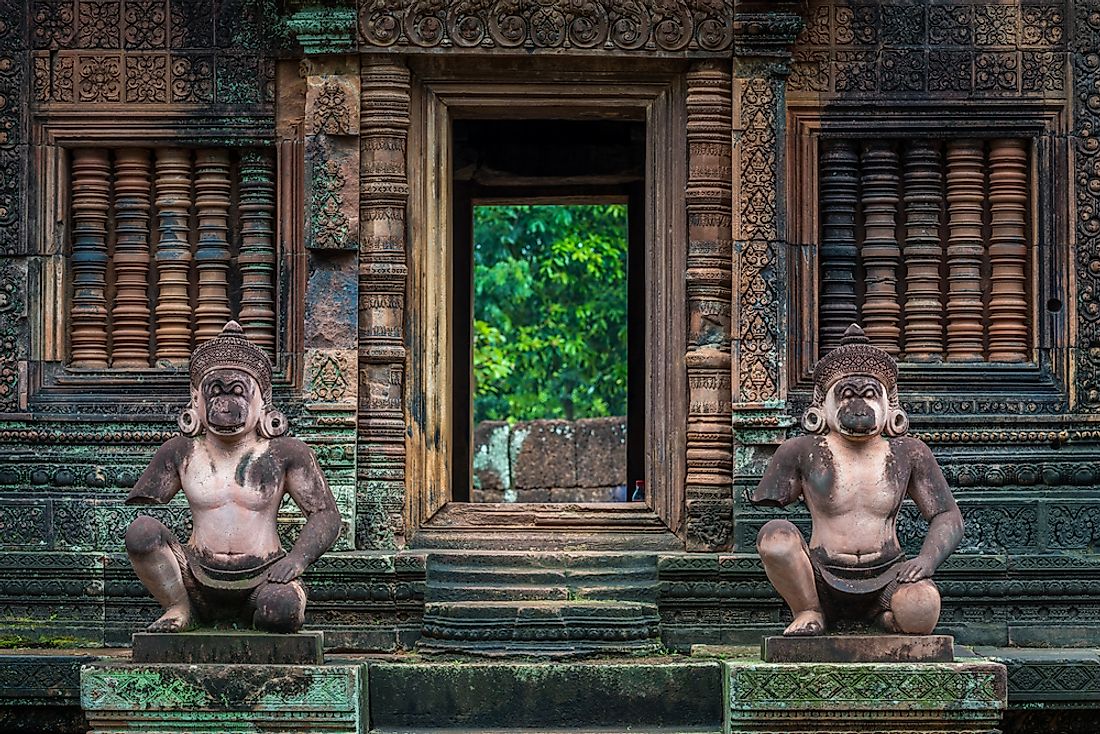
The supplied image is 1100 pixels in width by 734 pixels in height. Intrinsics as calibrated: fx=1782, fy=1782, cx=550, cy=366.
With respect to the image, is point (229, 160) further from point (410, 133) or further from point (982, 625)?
point (982, 625)

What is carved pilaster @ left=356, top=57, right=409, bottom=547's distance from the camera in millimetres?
10109

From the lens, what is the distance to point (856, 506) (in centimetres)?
831

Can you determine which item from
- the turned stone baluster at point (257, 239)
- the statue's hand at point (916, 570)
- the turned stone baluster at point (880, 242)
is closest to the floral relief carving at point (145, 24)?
the turned stone baluster at point (257, 239)

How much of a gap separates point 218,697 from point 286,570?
647 millimetres

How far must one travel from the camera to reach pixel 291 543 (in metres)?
10.0

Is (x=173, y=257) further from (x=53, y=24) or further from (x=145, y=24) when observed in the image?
(x=53, y=24)

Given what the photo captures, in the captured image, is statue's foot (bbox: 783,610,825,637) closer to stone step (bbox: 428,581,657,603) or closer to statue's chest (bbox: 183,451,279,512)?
stone step (bbox: 428,581,657,603)

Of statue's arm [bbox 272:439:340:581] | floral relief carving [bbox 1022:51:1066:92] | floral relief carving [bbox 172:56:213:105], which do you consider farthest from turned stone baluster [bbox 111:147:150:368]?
floral relief carving [bbox 1022:51:1066:92]

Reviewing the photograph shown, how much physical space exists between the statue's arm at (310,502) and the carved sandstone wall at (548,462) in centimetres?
1029

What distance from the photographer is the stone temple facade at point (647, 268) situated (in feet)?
32.9

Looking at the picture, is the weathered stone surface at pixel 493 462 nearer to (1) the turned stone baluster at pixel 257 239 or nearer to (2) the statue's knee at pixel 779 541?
(1) the turned stone baluster at pixel 257 239

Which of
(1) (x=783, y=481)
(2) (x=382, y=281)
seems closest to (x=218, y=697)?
(1) (x=783, y=481)

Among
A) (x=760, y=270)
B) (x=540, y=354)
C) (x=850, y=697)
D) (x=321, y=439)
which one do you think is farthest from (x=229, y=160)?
(x=540, y=354)

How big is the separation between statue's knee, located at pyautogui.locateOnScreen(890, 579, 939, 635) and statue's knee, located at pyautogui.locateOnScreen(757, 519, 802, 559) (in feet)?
1.67
